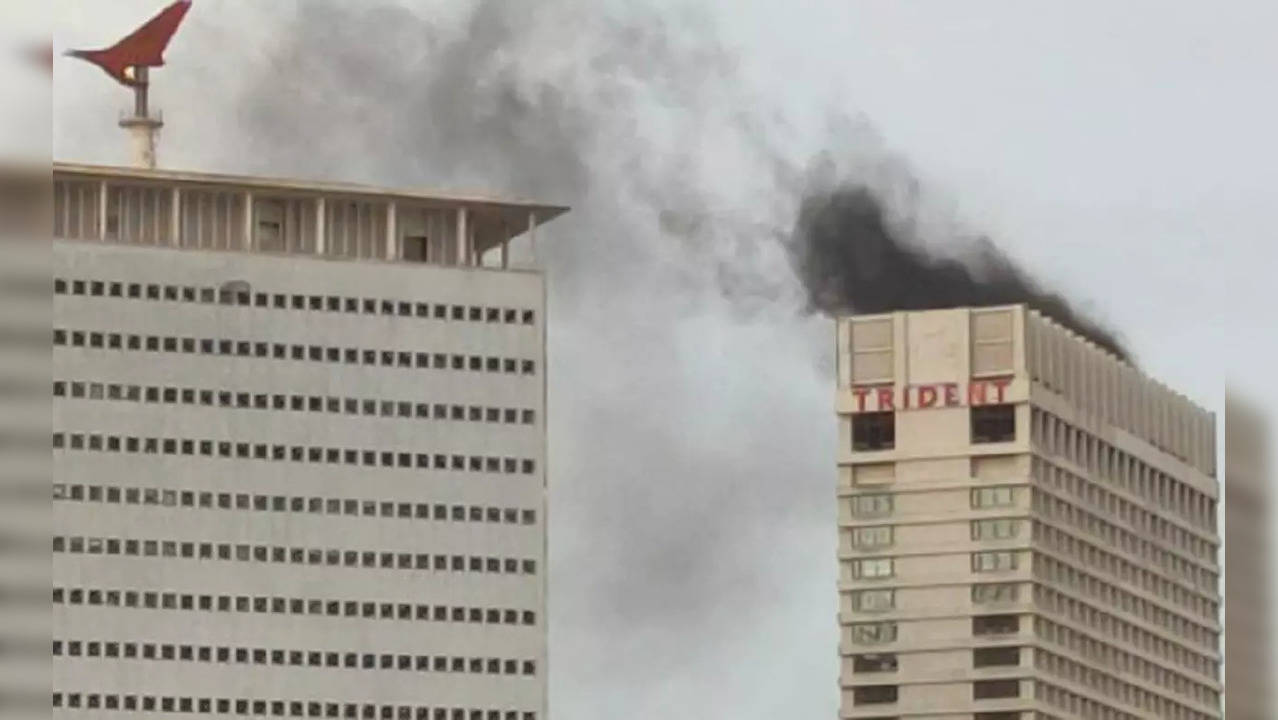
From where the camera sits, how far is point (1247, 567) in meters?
26.4

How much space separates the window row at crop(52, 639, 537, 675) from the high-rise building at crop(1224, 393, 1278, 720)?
169 m

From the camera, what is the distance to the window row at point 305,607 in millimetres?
194625

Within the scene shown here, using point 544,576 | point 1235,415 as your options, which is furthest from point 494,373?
point 1235,415

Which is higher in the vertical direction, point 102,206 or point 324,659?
point 102,206

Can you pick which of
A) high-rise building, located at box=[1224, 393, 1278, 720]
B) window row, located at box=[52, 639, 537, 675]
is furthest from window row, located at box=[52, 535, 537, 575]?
high-rise building, located at box=[1224, 393, 1278, 720]

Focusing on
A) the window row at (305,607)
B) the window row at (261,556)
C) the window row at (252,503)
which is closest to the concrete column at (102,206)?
the window row at (252,503)

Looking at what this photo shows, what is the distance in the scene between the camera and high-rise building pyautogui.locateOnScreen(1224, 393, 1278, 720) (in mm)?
24766

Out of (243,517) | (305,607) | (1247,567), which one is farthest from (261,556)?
(1247,567)

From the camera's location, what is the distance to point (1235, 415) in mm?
26516

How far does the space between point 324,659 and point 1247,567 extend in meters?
173

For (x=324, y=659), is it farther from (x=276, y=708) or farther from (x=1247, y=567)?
(x=1247, y=567)

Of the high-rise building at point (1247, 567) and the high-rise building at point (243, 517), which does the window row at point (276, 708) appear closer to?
the high-rise building at point (243, 517)

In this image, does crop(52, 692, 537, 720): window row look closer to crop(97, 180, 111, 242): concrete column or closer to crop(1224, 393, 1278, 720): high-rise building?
crop(97, 180, 111, 242): concrete column

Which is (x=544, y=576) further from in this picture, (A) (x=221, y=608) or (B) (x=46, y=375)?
(B) (x=46, y=375)
